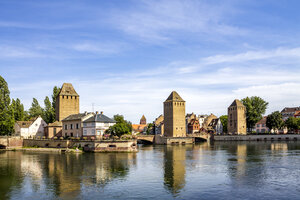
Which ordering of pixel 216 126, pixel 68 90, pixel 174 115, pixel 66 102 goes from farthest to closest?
pixel 216 126 → pixel 174 115 → pixel 68 90 → pixel 66 102

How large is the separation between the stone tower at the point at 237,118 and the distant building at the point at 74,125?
210 ft

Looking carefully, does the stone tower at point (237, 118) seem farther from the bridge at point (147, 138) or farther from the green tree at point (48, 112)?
the green tree at point (48, 112)

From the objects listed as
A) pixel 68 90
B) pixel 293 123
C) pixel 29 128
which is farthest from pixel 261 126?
pixel 29 128

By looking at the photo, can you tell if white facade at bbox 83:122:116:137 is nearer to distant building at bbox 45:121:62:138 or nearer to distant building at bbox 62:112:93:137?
distant building at bbox 62:112:93:137

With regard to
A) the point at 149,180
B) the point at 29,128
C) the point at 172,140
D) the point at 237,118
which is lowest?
the point at 149,180

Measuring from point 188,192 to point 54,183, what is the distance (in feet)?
42.4

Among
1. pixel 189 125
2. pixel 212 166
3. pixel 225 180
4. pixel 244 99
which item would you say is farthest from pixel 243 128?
pixel 225 180

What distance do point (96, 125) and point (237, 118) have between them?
218 feet

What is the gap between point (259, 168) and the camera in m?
39.3

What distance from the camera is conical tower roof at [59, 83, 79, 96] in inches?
3460

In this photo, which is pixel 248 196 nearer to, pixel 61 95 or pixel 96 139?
pixel 96 139

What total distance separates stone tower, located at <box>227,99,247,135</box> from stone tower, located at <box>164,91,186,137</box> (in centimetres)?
2411

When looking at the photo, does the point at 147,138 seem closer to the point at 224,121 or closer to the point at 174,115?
the point at 174,115

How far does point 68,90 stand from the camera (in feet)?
292
